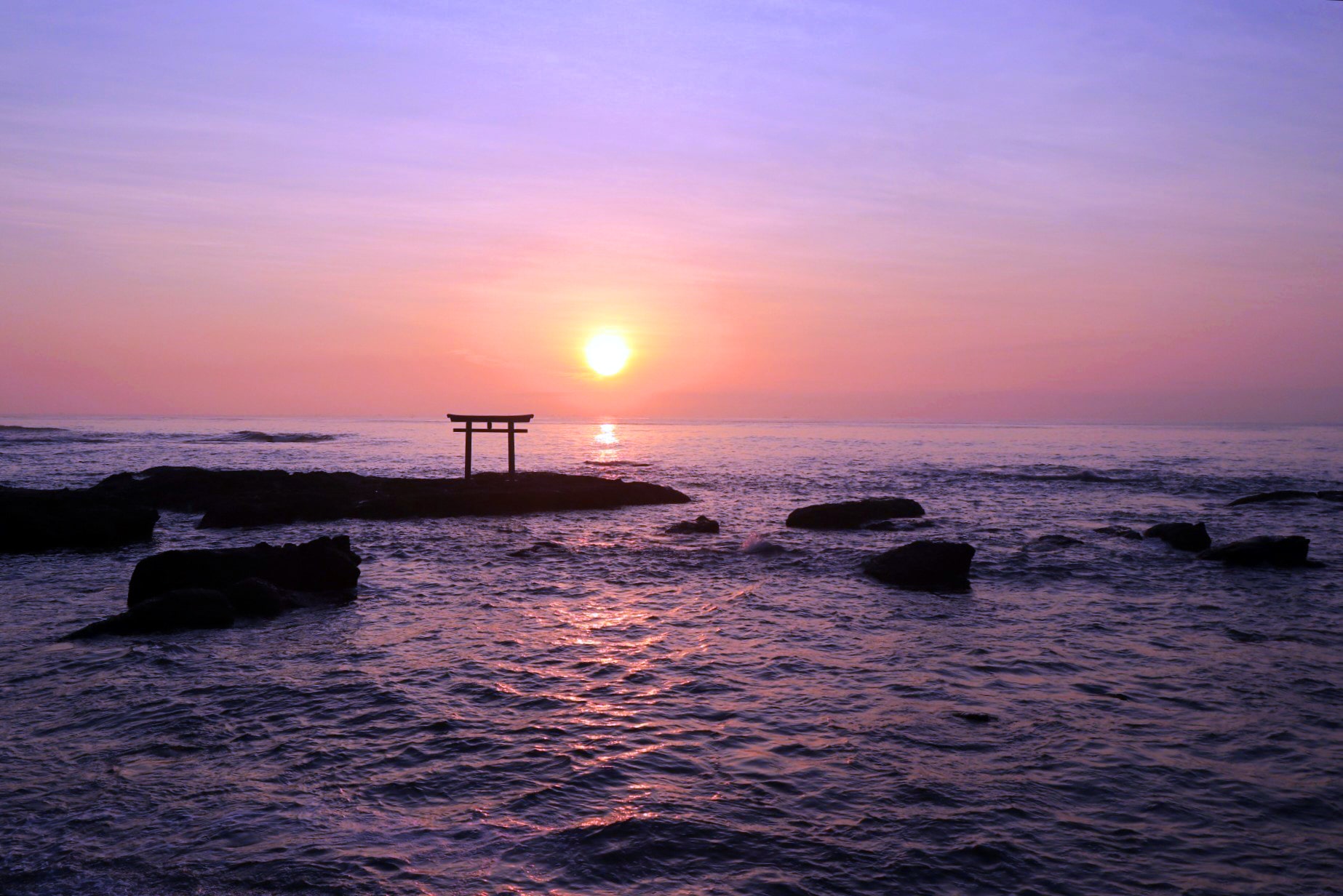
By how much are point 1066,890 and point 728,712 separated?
4545 millimetres

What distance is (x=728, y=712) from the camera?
396 inches

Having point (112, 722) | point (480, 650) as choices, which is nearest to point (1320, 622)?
point (480, 650)

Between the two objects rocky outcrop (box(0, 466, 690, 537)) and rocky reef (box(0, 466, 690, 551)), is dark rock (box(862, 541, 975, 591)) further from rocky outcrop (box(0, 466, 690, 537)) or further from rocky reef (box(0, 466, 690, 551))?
rocky outcrop (box(0, 466, 690, 537))

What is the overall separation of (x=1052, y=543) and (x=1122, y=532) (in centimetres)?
401

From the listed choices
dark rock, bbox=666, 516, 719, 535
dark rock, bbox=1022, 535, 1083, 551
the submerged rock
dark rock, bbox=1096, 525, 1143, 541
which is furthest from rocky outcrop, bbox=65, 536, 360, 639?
dark rock, bbox=1096, 525, 1143, 541

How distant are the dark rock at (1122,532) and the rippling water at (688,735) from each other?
463 centimetres

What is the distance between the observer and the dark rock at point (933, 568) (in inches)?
718

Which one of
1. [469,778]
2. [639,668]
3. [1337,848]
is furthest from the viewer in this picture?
[639,668]

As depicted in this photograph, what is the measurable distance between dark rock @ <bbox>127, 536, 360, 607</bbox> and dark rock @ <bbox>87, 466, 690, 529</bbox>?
13.2 meters

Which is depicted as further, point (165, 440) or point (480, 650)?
point (165, 440)

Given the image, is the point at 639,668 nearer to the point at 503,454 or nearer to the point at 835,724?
the point at 835,724

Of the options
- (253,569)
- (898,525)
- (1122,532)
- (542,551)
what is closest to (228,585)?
(253,569)

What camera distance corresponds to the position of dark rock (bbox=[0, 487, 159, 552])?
72.2 feet

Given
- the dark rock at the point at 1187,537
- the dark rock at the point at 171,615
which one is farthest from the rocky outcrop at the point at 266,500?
the dark rock at the point at 1187,537
